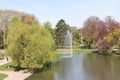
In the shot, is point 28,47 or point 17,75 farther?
point 28,47

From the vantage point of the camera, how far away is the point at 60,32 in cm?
6366

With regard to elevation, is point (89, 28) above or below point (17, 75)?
above

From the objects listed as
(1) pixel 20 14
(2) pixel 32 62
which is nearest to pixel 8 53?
(2) pixel 32 62

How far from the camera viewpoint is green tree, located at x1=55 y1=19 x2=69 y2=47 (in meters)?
62.7

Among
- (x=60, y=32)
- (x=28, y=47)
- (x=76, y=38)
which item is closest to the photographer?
(x=28, y=47)

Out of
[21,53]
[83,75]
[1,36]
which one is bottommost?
[83,75]

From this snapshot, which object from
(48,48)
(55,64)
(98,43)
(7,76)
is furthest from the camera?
(98,43)

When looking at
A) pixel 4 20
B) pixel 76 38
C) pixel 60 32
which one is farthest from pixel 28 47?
pixel 76 38

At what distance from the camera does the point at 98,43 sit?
165ft

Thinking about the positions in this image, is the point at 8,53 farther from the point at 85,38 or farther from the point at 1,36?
the point at 85,38

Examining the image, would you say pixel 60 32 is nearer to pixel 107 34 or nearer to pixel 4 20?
pixel 4 20

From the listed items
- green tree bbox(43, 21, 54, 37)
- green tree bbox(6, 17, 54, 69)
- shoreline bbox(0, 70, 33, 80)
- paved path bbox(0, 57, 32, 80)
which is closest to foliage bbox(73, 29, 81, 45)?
green tree bbox(43, 21, 54, 37)

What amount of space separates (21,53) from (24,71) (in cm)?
210

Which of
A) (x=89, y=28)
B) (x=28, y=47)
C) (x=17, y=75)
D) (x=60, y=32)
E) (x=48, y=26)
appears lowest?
(x=17, y=75)
